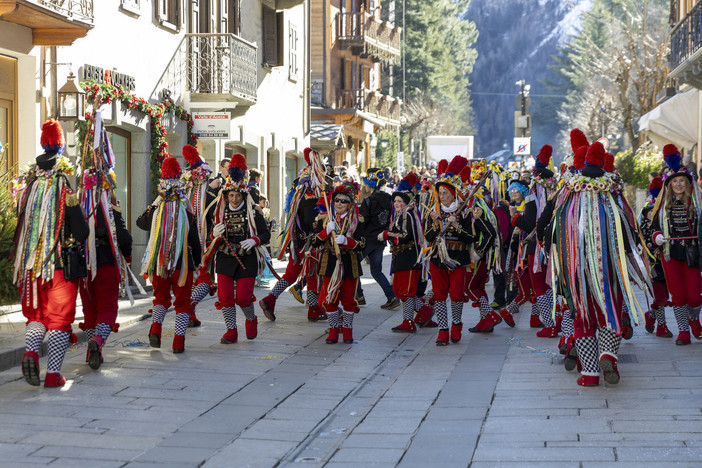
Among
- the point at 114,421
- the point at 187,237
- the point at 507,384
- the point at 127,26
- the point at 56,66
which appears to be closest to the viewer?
the point at 114,421

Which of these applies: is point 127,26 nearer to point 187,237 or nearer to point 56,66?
point 56,66

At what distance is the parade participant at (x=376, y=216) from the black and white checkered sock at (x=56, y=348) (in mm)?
5605

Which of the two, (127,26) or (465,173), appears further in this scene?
(127,26)

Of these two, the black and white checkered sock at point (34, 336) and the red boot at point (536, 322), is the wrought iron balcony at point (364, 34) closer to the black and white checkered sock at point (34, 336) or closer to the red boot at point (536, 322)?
the red boot at point (536, 322)

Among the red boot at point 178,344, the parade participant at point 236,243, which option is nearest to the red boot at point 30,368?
Answer: the red boot at point 178,344

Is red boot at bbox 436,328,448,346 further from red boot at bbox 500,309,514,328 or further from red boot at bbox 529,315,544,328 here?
red boot at bbox 529,315,544,328

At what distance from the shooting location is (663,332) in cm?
1127

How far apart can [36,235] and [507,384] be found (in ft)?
12.6

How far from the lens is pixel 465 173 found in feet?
37.5

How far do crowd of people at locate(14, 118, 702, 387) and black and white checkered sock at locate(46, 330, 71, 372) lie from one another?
1cm

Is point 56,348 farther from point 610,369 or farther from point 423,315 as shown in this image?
point 423,315

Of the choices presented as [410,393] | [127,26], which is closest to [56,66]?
[127,26]

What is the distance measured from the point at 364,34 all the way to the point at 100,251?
34838mm

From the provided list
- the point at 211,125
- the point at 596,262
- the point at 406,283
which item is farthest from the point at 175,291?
the point at 211,125
